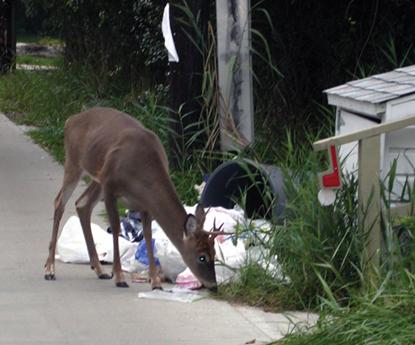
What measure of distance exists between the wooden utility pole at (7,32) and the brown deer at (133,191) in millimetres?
11646

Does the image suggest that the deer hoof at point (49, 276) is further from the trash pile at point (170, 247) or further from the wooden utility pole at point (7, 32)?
the wooden utility pole at point (7, 32)

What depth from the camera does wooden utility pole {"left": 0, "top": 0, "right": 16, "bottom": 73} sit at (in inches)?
790

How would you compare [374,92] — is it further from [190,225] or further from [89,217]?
[89,217]

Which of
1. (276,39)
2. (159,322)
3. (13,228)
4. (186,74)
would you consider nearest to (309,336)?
(159,322)

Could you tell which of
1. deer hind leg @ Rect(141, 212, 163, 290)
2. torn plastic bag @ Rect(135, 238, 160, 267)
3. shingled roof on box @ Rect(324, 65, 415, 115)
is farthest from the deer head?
shingled roof on box @ Rect(324, 65, 415, 115)

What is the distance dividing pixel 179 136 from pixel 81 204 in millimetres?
2188

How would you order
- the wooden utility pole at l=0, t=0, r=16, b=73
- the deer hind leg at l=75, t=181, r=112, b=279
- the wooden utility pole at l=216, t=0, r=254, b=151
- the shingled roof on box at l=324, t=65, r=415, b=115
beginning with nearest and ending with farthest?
the shingled roof on box at l=324, t=65, r=415, b=115 < the deer hind leg at l=75, t=181, r=112, b=279 < the wooden utility pole at l=216, t=0, r=254, b=151 < the wooden utility pole at l=0, t=0, r=16, b=73

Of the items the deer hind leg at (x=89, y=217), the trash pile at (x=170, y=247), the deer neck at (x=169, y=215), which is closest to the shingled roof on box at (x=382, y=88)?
the trash pile at (x=170, y=247)

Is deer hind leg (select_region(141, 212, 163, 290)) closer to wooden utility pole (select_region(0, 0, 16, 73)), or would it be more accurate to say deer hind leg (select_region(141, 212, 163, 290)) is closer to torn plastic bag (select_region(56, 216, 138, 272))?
torn plastic bag (select_region(56, 216, 138, 272))

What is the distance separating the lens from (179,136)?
1073 cm

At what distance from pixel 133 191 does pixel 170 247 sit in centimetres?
54

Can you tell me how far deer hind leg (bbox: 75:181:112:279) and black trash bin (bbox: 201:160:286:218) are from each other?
99 centimetres

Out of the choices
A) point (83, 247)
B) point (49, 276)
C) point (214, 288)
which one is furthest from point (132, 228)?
point (214, 288)

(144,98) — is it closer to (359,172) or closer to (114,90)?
(114,90)
